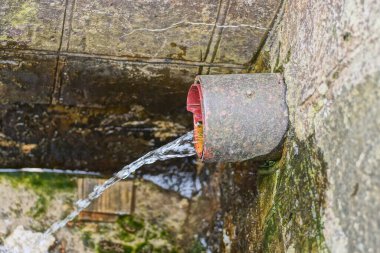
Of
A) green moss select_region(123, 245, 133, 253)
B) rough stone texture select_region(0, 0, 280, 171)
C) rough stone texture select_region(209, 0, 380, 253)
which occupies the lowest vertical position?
green moss select_region(123, 245, 133, 253)

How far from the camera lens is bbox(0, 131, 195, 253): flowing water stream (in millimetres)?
2818

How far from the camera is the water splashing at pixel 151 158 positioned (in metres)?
2.81

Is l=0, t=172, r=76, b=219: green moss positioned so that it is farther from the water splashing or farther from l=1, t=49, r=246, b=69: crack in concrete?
l=1, t=49, r=246, b=69: crack in concrete

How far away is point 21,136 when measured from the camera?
3.06 m

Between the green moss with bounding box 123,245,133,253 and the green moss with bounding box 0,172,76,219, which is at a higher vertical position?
the green moss with bounding box 0,172,76,219

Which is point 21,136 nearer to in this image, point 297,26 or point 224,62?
point 224,62

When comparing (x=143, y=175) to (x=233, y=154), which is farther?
(x=143, y=175)

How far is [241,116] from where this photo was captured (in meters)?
2.16

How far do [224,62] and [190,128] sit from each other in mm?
609

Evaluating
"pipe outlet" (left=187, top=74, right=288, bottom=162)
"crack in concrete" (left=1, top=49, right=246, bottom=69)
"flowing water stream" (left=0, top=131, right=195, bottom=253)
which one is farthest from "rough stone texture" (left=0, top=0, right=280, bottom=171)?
"pipe outlet" (left=187, top=74, right=288, bottom=162)

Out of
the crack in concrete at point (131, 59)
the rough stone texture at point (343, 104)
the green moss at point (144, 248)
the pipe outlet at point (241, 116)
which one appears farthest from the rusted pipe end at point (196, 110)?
the green moss at point (144, 248)

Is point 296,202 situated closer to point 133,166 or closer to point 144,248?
point 133,166

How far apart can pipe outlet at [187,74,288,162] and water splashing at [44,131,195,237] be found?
1.81 feet

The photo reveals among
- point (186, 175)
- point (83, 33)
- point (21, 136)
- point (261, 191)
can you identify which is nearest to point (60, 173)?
point (21, 136)
